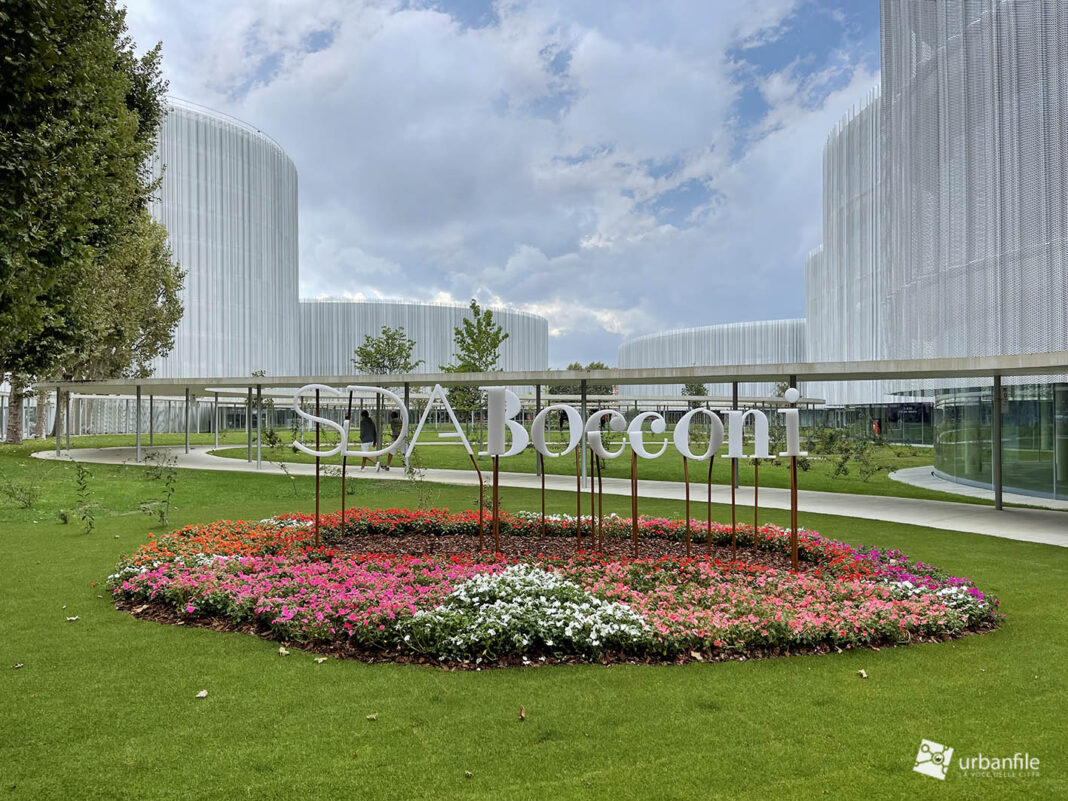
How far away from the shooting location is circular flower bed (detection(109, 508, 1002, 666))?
241 inches

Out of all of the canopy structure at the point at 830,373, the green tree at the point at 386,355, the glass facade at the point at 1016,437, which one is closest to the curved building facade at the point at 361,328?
the green tree at the point at 386,355

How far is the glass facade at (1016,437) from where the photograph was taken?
18.0 meters

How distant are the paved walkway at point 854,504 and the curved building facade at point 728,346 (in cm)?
7333

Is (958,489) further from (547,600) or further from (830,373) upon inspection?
(547,600)

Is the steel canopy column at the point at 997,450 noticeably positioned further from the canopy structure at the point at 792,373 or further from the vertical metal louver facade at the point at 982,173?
the vertical metal louver facade at the point at 982,173

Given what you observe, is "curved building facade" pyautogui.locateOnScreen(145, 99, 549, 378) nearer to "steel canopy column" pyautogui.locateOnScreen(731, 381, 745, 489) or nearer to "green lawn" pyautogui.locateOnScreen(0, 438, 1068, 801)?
"steel canopy column" pyautogui.locateOnScreen(731, 381, 745, 489)

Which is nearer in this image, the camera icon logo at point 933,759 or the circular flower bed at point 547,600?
the camera icon logo at point 933,759

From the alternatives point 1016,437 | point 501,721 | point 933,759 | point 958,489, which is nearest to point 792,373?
point 1016,437

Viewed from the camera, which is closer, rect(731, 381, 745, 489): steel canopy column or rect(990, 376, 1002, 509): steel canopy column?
rect(731, 381, 745, 489): steel canopy column

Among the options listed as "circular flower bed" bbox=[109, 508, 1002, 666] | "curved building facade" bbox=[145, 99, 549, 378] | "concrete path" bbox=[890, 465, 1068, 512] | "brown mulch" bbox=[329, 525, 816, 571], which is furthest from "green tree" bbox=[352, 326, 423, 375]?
"circular flower bed" bbox=[109, 508, 1002, 666]

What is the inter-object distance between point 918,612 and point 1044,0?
24756 mm

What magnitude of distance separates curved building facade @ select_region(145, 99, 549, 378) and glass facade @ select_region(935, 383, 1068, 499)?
211 feet

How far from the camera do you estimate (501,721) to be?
4.73 meters

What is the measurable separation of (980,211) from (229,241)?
71.7 metres
